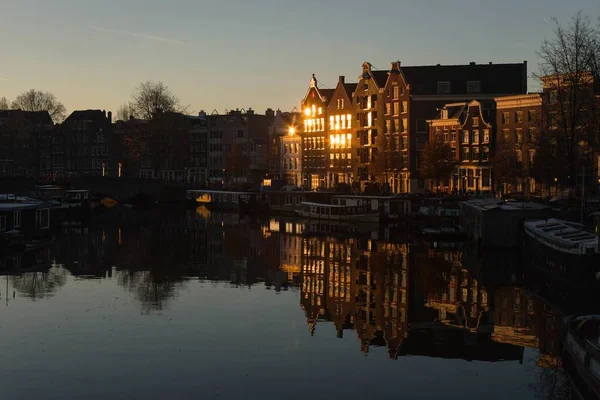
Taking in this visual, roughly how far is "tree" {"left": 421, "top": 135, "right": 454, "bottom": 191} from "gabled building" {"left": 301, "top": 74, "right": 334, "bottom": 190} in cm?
3079

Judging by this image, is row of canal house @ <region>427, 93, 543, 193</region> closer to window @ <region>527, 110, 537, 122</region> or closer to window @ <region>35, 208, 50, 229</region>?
window @ <region>527, 110, 537, 122</region>

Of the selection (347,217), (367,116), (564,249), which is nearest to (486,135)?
(347,217)

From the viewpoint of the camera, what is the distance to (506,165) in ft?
282

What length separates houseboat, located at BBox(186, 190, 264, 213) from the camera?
109688 mm

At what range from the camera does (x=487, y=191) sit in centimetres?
9244

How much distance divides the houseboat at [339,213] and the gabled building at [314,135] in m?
27.8

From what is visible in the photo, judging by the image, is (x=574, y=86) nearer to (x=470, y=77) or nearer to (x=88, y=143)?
(x=470, y=77)

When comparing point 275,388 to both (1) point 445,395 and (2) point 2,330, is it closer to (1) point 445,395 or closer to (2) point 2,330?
(1) point 445,395

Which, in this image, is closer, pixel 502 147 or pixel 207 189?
pixel 502 147

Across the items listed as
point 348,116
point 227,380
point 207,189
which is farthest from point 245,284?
point 207,189

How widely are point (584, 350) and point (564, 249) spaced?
69.6 ft

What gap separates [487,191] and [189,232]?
35427 mm

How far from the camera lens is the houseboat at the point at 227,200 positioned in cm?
10969

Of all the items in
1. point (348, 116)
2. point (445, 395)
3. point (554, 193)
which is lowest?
point (445, 395)
